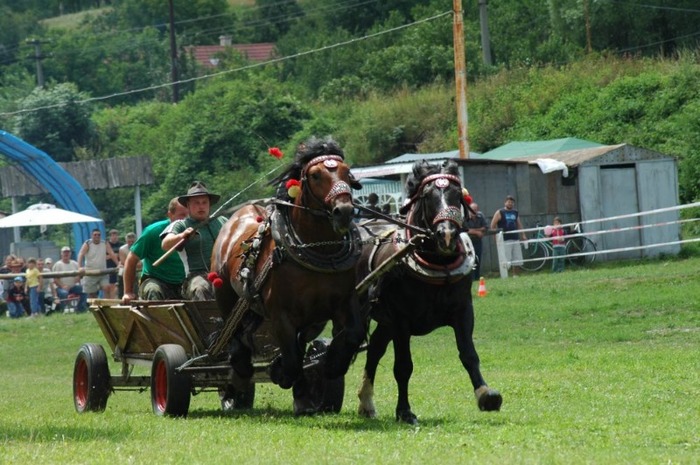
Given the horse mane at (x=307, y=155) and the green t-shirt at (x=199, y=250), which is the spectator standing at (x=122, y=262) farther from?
the horse mane at (x=307, y=155)

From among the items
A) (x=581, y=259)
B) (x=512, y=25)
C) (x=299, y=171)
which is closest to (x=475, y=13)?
(x=512, y=25)

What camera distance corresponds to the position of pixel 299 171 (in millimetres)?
11109

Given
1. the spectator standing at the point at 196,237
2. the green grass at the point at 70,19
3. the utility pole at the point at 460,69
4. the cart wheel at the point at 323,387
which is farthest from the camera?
the green grass at the point at 70,19

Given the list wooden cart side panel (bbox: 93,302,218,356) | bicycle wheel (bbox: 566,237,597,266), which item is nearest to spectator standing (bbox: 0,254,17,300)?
bicycle wheel (bbox: 566,237,597,266)

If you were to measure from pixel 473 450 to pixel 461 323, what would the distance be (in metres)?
2.42

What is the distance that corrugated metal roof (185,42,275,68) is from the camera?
89.6 m

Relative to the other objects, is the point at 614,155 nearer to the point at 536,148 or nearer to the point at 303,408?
the point at 536,148

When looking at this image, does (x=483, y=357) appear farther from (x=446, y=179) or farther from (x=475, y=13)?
(x=475, y=13)

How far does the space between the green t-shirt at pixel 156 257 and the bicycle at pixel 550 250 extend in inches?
688

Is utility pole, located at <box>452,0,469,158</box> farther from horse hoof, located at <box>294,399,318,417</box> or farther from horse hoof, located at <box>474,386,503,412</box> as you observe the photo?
horse hoof, located at <box>474,386,503,412</box>

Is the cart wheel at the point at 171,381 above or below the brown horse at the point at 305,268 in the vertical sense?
below

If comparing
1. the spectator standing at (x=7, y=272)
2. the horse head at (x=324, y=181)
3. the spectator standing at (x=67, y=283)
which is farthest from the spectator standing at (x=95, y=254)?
the horse head at (x=324, y=181)

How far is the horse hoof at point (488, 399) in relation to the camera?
34.7 feet

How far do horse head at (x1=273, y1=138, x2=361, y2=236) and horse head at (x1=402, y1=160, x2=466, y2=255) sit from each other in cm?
54
